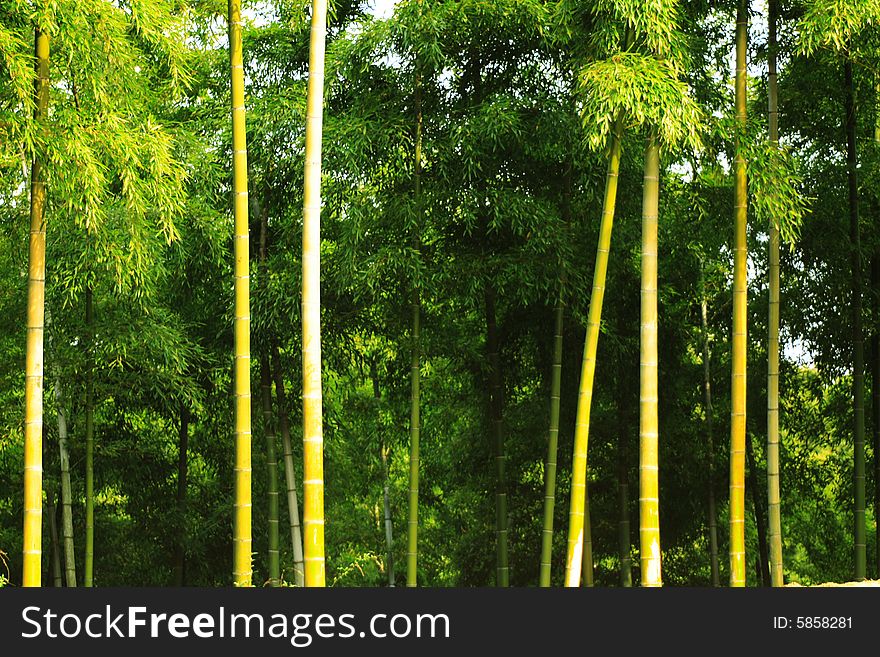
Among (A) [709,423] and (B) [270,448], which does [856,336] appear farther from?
(B) [270,448]

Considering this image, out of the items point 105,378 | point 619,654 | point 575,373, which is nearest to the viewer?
point 619,654

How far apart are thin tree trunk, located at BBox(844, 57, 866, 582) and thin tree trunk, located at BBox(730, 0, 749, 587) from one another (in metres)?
1.80

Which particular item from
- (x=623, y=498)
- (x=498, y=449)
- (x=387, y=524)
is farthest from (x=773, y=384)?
(x=387, y=524)

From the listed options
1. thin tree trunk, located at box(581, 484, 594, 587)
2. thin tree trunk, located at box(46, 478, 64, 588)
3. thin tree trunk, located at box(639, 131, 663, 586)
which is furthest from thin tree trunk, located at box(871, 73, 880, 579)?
thin tree trunk, located at box(46, 478, 64, 588)

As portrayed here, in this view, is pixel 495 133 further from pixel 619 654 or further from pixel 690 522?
pixel 690 522

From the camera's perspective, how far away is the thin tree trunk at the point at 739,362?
21.9ft

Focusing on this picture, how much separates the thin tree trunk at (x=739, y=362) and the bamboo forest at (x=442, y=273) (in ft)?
0.09

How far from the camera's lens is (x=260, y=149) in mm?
8414

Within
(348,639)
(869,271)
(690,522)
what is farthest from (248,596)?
(690,522)

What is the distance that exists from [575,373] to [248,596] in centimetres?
578

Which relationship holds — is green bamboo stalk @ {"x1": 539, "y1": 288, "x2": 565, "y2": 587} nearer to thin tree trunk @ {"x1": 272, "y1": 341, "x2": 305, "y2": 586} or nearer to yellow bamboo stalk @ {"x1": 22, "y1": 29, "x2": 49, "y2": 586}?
thin tree trunk @ {"x1": 272, "y1": 341, "x2": 305, "y2": 586}

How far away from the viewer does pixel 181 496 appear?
11070 mm

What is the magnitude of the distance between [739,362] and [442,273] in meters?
2.44

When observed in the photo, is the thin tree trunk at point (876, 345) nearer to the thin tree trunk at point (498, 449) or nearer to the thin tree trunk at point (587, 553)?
the thin tree trunk at point (587, 553)
